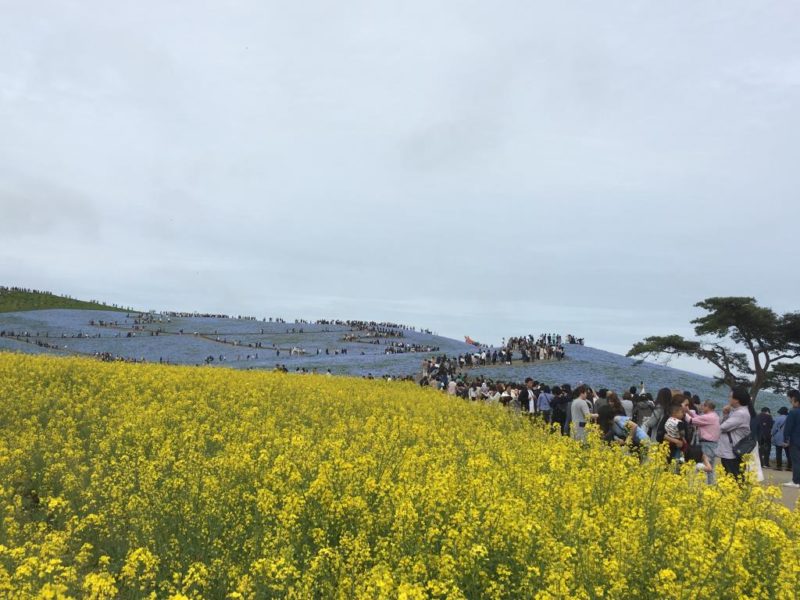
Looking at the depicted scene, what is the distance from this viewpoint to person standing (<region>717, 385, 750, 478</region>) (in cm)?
946

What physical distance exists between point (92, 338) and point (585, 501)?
5879cm

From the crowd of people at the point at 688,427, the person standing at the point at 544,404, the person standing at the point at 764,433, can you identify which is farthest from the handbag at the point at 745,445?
the person standing at the point at 544,404

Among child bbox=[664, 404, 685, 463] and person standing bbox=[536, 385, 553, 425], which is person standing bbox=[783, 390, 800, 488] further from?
person standing bbox=[536, 385, 553, 425]

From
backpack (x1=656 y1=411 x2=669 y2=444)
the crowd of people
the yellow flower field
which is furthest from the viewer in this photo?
backpack (x1=656 y1=411 x2=669 y2=444)

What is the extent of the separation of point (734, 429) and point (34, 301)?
99.5 m

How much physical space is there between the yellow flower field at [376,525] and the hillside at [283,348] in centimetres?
2823

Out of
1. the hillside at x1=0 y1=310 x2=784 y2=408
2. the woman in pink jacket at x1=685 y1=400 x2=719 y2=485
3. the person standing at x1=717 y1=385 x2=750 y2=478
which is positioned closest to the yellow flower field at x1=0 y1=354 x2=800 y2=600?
the woman in pink jacket at x1=685 y1=400 x2=719 y2=485

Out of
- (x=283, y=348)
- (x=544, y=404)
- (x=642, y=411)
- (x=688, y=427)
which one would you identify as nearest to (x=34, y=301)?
(x=283, y=348)

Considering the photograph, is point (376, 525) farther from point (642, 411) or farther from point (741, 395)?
point (642, 411)

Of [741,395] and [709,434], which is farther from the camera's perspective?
[709,434]

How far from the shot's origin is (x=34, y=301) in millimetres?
88438

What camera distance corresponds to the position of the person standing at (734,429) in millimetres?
9461

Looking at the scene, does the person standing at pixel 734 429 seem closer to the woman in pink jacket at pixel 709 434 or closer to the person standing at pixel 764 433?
the woman in pink jacket at pixel 709 434

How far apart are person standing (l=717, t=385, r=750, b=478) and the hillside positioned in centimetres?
2458
